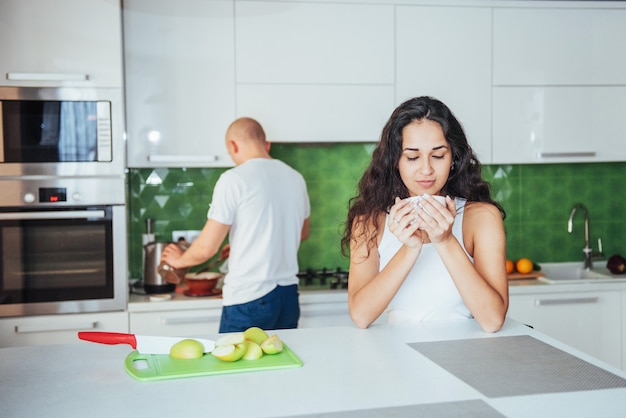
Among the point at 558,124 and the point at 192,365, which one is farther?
the point at 558,124

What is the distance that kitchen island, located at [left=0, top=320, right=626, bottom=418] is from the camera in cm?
137

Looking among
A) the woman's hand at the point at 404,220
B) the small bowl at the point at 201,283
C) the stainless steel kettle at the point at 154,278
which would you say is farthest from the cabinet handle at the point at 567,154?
the woman's hand at the point at 404,220

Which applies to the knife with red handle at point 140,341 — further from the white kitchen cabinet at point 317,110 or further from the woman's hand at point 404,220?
the white kitchen cabinet at point 317,110

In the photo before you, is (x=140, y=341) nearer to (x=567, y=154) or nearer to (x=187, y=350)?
(x=187, y=350)

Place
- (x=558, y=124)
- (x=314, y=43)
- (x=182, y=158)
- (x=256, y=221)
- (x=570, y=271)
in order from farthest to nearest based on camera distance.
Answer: (x=570, y=271), (x=558, y=124), (x=314, y=43), (x=182, y=158), (x=256, y=221)

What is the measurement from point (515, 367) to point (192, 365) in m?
0.73

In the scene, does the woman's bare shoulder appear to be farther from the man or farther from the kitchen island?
the man

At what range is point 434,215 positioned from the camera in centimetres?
188

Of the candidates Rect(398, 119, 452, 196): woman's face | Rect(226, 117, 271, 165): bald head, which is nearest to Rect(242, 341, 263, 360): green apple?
Rect(398, 119, 452, 196): woman's face

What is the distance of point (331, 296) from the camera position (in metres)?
3.43

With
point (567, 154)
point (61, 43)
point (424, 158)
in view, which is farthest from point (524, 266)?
point (61, 43)

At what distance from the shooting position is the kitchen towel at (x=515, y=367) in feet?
4.88

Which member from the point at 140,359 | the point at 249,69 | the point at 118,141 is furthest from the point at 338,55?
the point at 140,359

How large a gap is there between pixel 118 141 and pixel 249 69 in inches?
28.5
